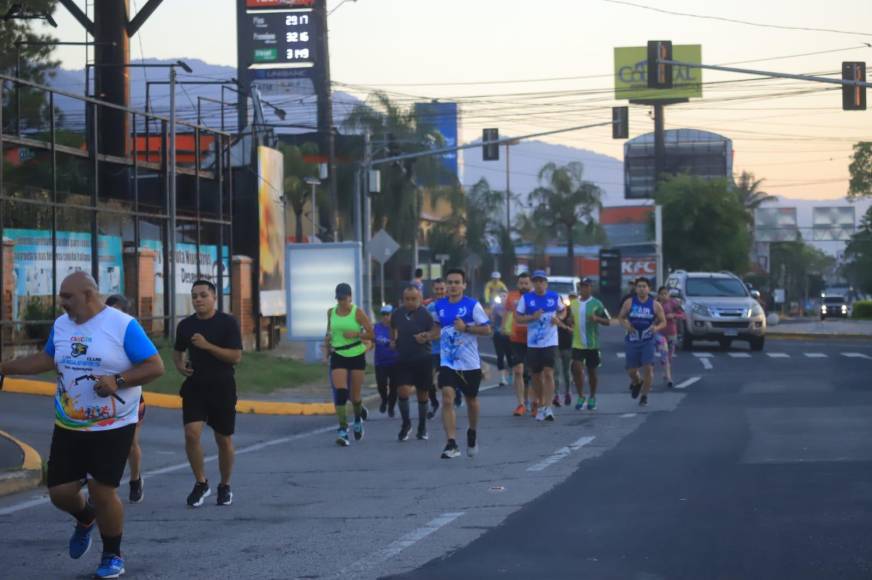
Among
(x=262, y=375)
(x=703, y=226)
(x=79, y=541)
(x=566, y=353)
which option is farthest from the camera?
(x=703, y=226)

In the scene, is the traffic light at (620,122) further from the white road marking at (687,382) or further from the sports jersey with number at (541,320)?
the sports jersey with number at (541,320)

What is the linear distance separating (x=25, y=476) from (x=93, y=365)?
5.26 meters

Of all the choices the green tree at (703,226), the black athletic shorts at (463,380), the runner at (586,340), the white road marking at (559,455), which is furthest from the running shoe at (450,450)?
the green tree at (703,226)

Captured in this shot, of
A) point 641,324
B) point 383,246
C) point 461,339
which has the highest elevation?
point 383,246

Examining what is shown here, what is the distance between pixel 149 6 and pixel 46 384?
13825mm

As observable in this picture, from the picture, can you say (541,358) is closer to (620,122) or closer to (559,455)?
(559,455)

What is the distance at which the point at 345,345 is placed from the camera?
15.7m

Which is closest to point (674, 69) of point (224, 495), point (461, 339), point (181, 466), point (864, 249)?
point (864, 249)

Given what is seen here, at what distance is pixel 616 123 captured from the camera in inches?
1364

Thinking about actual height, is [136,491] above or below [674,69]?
below

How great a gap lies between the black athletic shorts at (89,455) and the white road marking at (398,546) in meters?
1.41

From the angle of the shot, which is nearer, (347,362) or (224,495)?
(224,495)

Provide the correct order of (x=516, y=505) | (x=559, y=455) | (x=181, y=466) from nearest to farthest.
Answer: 1. (x=516, y=505)
2. (x=559, y=455)
3. (x=181, y=466)

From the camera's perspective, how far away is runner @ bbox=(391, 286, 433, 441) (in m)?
15.9
